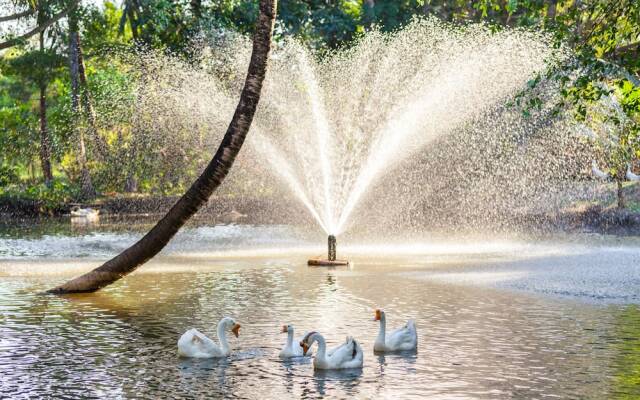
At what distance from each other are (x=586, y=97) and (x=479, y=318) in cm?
613

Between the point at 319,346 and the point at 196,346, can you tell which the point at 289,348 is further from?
the point at 196,346

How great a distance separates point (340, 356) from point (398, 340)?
141cm

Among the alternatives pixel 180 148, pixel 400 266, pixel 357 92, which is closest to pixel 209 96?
pixel 357 92

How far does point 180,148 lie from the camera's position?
64.1 meters

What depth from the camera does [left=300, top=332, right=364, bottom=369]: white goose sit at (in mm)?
14156

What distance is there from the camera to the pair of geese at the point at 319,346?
14.2m

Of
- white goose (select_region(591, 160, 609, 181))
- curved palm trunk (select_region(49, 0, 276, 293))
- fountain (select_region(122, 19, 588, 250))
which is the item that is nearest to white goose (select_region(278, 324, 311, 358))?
curved palm trunk (select_region(49, 0, 276, 293))

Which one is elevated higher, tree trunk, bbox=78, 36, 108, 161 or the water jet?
tree trunk, bbox=78, 36, 108, 161

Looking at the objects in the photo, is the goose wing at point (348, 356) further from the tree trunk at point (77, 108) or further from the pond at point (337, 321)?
the tree trunk at point (77, 108)

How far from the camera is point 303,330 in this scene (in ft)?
56.4

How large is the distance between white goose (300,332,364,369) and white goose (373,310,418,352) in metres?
1.02

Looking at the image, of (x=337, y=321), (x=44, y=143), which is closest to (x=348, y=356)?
(x=337, y=321)

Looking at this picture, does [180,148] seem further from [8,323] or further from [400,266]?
[8,323]

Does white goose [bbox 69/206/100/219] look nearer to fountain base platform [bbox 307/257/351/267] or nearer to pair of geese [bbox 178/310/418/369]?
fountain base platform [bbox 307/257/351/267]
